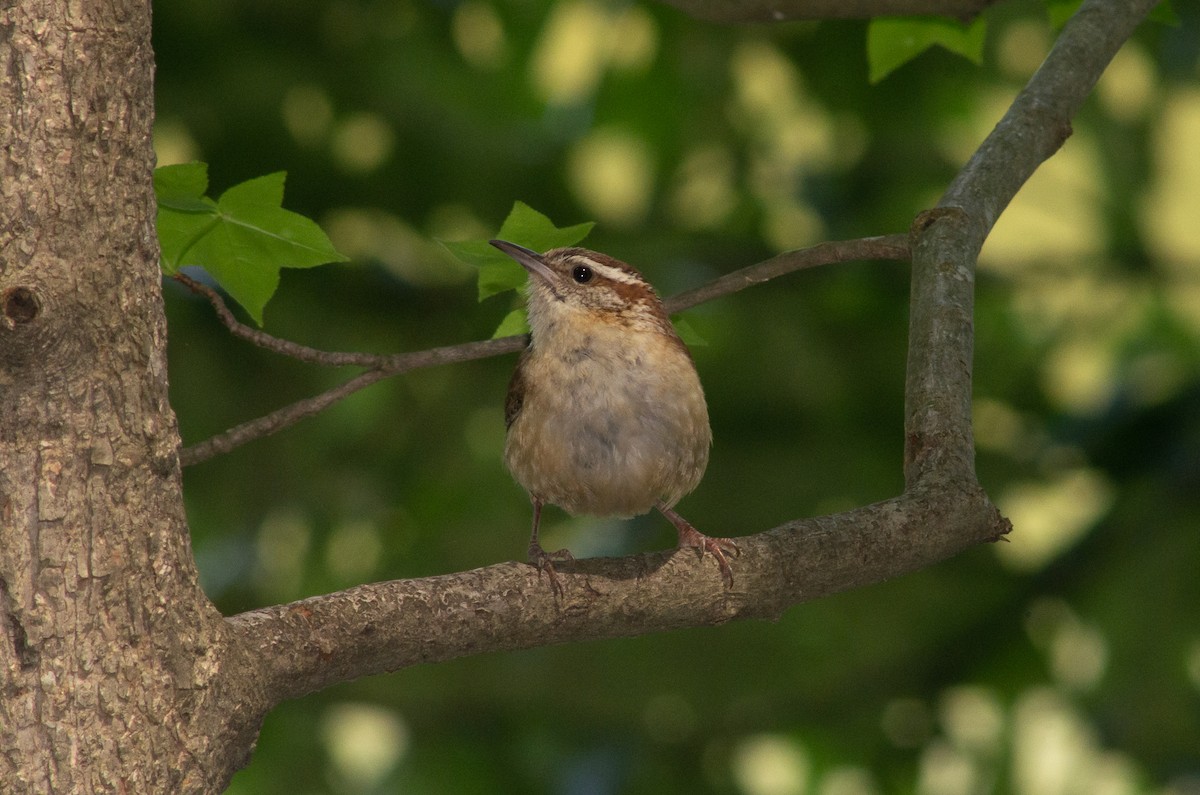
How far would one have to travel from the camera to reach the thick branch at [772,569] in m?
2.43

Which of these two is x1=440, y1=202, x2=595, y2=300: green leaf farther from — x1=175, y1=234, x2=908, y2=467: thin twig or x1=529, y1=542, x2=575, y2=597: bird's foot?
x1=529, y1=542, x2=575, y2=597: bird's foot

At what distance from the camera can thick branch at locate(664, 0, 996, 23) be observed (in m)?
3.74

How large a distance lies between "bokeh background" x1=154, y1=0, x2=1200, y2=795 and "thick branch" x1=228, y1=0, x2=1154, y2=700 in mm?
2481

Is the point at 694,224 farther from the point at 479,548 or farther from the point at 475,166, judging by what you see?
the point at 479,548

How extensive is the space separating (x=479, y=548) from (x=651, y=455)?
2240 mm

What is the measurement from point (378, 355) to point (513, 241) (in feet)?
1.95

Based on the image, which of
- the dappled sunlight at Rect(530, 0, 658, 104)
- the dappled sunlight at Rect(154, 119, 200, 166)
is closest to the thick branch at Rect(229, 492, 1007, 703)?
the dappled sunlight at Rect(154, 119, 200, 166)

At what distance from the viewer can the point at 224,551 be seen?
616cm

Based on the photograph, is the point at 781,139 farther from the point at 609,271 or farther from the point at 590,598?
the point at 590,598

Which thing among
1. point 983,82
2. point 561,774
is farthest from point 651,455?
point 983,82

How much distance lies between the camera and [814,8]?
3795mm

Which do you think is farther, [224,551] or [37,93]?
[224,551]

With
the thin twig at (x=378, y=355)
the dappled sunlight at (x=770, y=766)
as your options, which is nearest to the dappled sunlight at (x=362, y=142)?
the thin twig at (x=378, y=355)

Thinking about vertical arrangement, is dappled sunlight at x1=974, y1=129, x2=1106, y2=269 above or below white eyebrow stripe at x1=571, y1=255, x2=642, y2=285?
above
